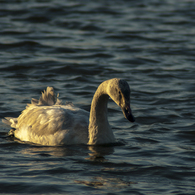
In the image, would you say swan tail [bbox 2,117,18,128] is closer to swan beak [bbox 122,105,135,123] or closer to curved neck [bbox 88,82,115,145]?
curved neck [bbox 88,82,115,145]

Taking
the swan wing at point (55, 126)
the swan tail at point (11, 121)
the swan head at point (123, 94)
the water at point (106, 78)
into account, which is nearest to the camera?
the water at point (106, 78)

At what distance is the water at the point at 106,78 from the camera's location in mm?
7359

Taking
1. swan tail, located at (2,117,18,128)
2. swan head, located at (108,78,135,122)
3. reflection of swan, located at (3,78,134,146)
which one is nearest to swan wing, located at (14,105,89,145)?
reflection of swan, located at (3,78,134,146)

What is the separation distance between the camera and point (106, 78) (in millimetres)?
14266

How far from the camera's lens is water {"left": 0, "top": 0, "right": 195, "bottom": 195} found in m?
7.36

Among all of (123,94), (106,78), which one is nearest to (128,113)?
(123,94)

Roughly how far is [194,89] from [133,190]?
698 centimetres

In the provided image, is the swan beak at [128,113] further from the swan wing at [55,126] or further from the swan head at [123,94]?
the swan wing at [55,126]

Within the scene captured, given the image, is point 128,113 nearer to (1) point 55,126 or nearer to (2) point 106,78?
(1) point 55,126

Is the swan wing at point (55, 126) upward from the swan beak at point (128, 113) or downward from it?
downward

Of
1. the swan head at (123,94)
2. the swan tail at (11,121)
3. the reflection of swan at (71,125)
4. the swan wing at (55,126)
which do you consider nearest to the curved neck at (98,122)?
the reflection of swan at (71,125)

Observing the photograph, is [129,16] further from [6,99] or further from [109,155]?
[109,155]

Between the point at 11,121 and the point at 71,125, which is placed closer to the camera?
→ the point at 71,125

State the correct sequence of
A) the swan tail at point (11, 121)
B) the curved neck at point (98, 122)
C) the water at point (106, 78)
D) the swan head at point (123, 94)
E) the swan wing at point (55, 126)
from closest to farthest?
the water at point (106, 78) < the swan head at point (123, 94) < the curved neck at point (98, 122) < the swan wing at point (55, 126) < the swan tail at point (11, 121)
